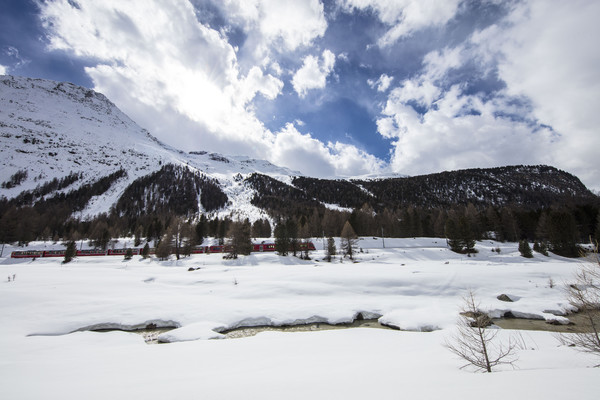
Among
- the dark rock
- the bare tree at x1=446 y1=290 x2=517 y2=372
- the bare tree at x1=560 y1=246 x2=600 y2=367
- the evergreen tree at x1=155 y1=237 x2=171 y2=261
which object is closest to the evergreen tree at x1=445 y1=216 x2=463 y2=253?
the dark rock

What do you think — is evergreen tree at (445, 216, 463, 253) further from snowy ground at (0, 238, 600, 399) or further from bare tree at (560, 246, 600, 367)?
bare tree at (560, 246, 600, 367)

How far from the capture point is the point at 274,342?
13.8 meters

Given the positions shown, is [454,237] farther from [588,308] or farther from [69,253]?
[69,253]

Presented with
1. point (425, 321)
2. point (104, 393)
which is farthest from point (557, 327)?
point (104, 393)

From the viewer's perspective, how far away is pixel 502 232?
7581cm

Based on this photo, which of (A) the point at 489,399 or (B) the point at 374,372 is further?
(B) the point at 374,372

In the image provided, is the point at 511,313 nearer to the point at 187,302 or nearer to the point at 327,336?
the point at 327,336

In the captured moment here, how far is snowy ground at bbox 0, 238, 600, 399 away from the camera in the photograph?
6195 millimetres

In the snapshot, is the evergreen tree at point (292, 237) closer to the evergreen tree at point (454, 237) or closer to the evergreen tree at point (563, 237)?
the evergreen tree at point (454, 237)

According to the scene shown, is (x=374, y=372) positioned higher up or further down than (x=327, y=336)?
higher up

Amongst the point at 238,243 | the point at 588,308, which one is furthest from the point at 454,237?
the point at 588,308

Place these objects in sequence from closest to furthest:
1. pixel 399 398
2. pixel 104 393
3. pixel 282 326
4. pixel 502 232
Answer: pixel 399 398 < pixel 104 393 < pixel 282 326 < pixel 502 232

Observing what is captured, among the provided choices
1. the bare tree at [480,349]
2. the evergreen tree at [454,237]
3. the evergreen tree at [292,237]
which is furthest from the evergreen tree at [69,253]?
the evergreen tree at [454,237]

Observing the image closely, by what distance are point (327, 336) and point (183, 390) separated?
10476mm
